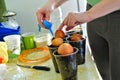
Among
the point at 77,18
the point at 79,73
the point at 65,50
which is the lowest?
the point at 79,73

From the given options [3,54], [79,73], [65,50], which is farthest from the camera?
[3,54]

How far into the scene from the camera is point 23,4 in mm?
1941

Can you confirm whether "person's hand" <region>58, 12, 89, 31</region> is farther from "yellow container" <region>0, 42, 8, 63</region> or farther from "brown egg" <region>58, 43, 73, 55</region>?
"yellow container" <region>0, 42, 8, 63</region>

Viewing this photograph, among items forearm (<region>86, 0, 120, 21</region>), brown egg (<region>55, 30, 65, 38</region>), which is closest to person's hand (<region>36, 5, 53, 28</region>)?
brown egg (<region>55, 30, 65, 38</region>)

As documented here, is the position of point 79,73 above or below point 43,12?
below

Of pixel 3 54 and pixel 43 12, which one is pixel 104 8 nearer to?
pixel 43 12

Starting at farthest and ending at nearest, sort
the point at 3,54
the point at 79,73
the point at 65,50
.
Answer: the point at 3,54 → the point at 79,73 → the point at 65,50

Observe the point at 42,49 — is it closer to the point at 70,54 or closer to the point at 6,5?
the point at 70,54

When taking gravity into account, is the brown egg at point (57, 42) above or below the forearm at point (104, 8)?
below

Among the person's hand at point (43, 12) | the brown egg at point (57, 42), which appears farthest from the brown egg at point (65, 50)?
the person's hand at point (43, 12)

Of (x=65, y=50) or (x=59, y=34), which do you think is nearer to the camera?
(x=65, y=50)

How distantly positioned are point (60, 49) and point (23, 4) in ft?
3.96

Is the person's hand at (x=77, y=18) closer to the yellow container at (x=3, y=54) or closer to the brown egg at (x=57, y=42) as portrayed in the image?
the brown egg at (x=57, y=42)

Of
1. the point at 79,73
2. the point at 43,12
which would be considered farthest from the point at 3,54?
the point at 79,73
